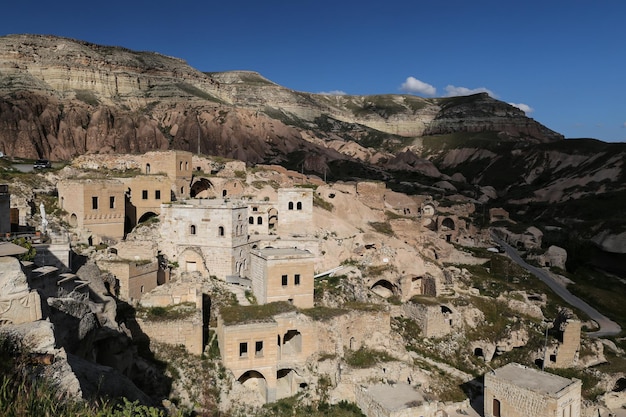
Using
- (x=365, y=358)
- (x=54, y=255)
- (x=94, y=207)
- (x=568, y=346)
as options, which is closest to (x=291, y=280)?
(x=365, y=358)

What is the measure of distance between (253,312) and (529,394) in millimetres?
14005

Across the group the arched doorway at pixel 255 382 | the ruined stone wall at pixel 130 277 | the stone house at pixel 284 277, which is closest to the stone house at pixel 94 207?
the ruined stone wall at pixel 130 277

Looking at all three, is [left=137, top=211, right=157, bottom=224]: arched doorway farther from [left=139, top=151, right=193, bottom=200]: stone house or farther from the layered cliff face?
the layered cliff face

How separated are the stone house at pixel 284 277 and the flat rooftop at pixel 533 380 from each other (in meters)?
11.0

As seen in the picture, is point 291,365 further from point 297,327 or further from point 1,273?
point 1,273

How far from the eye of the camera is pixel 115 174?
32781 mm

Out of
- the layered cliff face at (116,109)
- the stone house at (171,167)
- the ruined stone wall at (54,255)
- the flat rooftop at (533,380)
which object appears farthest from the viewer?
the layered cliff face at (116,109)

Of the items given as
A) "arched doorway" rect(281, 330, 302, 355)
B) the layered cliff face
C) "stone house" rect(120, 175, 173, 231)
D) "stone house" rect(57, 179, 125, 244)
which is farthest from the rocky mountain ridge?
"arched doorway" rect(281, 330, 302, 355)

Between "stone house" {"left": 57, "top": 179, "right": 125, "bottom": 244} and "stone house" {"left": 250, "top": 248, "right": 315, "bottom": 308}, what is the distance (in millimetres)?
9051

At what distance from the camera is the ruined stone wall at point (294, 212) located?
3416 centimetres

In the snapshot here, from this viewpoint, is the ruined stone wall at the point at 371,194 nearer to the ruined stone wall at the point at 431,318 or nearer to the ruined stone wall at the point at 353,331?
the ruined stone wall at the point at 431,318

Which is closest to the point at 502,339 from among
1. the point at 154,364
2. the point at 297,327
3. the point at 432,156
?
the point at 297,327

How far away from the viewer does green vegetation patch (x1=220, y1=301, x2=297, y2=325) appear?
22.3 meters

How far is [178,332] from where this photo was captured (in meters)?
21.5
